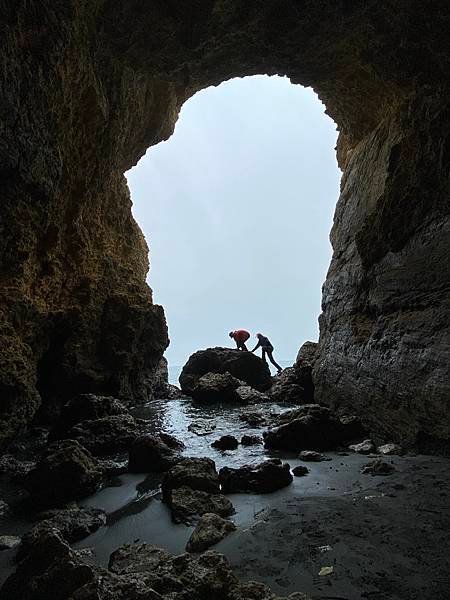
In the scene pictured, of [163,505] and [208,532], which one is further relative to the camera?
[163,505]

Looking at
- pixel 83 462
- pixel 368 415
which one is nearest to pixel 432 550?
pixel 83 462

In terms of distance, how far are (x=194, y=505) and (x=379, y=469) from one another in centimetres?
250

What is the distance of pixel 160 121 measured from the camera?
12.8 m

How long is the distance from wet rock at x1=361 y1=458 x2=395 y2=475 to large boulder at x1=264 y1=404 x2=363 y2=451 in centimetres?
144

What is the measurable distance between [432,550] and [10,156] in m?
6.99

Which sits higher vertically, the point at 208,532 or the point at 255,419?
the point at 255,419

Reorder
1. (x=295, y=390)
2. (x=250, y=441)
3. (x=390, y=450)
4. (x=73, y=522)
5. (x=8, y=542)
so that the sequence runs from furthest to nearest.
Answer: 1. (x=295, y=390)
2. (x=250, y=441)
3. (x=390, y=450)
4. (x=73, y=522)
5. (x=8, y=542)

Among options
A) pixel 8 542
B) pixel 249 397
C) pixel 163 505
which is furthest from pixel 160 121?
pixel 8 542

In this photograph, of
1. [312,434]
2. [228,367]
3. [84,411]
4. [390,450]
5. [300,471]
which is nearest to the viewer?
[300,471]

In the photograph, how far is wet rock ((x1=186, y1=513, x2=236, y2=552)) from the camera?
3322mm

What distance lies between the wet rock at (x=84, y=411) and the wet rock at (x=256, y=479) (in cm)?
394

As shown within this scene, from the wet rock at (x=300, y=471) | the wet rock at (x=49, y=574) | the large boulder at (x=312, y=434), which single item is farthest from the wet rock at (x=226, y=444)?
the wet rock at (x=49, y=574)

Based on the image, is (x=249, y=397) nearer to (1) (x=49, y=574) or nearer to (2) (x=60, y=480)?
(2) (x=60, y=480)

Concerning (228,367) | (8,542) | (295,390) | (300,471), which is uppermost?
(228,367)
